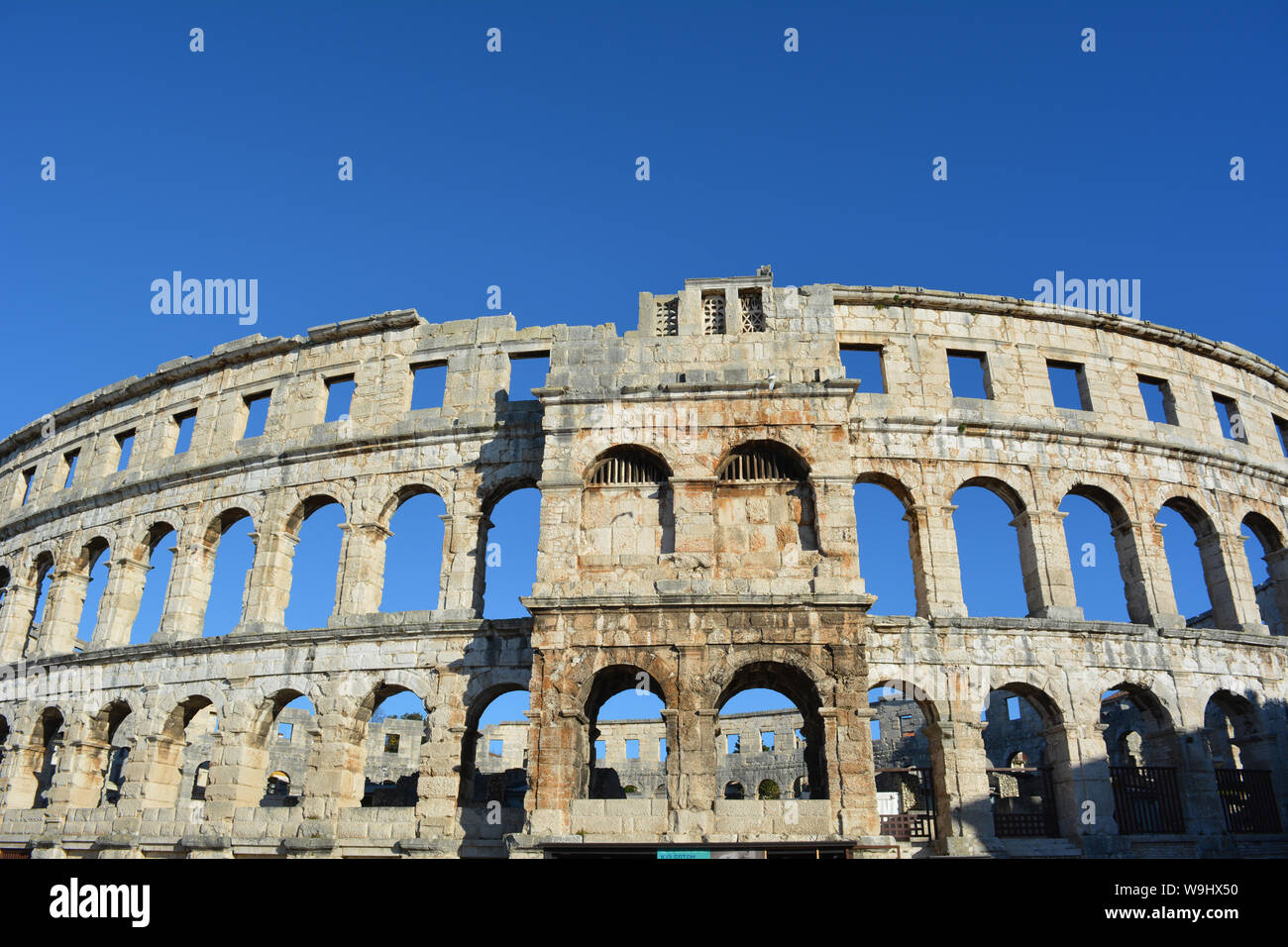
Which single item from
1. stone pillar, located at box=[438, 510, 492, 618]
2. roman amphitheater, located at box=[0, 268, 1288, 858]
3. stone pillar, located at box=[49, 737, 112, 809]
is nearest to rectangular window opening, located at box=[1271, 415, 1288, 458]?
roman amphitheater, located at box=[0, 268, 1288, 858]

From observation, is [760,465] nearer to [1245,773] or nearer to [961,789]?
[961,789]

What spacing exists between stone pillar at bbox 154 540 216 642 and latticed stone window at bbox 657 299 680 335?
12.2 metres

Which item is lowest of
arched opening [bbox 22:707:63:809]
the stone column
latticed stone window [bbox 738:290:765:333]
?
arched opening [bbox 22:707:63:809]

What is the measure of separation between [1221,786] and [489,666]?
570 inches

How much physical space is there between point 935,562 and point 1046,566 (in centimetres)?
238

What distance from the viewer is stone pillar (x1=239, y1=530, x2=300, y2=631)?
18.4 m

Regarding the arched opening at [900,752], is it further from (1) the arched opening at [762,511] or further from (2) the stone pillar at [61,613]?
(2) the stone pillar at [61,613]

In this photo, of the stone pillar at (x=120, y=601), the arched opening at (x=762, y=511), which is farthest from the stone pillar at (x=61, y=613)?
the arched opening at (x=762, y=511)

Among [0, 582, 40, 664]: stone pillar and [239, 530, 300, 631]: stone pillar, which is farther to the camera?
[0, 582, 40, 664]: stone pillar

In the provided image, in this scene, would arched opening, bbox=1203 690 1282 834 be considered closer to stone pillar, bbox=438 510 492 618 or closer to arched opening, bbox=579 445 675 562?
arched opening, bbox=579 445 675 562

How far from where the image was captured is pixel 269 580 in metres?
18.7

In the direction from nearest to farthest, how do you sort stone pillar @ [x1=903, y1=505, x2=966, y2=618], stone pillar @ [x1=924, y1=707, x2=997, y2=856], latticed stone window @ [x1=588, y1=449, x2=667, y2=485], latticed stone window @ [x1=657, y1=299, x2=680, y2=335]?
1. stone pillar @ [x1=924, y1=707, x2=997, y2=856]
2. latticed stone window @ [x1=588, y1=449, x2=667, y2=485]
3. stone pillar @ [x1=903, y1=505, x2=966, y2=618]
4. latticed stone window @ [x1=657, y1=299, x2=680, y2=335]

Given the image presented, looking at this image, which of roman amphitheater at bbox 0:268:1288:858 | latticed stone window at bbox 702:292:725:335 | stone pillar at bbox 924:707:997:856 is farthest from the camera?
latticed stone window at bbox 702:292:725:335
